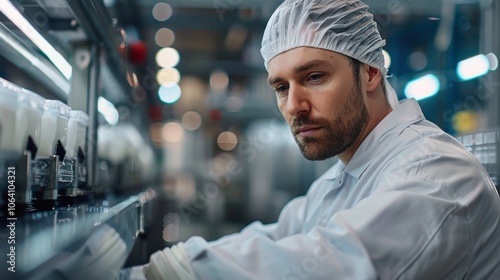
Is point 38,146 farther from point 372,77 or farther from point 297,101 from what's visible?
point 372,77

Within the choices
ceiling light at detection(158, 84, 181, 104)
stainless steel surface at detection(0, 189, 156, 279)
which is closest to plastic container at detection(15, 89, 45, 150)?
stainless steel surface at detection(0, 189, 156, 279)

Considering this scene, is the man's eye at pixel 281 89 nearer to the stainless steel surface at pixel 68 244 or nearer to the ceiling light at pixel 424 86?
the stainless steel surface at pixel 68 244

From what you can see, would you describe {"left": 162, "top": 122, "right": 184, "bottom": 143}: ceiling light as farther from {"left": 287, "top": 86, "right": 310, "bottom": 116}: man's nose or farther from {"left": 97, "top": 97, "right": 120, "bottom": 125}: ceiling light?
{"left": 287, "top": 86, "right": 310, "bottom": 116}: man's nose

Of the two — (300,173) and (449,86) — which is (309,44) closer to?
(449,86)

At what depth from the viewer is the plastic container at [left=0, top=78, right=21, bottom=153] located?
678mm

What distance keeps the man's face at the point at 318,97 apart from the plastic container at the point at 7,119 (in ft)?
1.82

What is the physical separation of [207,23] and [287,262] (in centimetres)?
350

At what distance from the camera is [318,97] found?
109 centimetres

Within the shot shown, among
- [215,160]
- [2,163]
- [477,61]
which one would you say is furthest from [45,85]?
[215,160]

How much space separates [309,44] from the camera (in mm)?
1125

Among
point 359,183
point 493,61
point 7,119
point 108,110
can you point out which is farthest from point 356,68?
point 493,61

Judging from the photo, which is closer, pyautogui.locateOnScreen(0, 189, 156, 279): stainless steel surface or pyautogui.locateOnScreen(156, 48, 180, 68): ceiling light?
pyautogui.locateOnScreen(0, 189, 156, 279): stainless steel surface

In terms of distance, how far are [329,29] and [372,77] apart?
17 centimetres

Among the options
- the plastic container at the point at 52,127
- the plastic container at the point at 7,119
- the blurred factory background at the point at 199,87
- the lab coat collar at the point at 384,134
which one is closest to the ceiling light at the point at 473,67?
the blurred factory background at the point at 199,87
